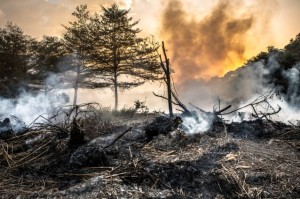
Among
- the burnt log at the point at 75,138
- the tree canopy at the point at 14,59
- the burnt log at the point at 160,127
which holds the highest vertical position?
the tree canopy at the point at 14,59

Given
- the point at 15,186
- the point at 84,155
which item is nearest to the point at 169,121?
the point at 84,155

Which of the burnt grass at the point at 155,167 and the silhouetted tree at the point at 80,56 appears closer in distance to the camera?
the burnt grass at the point at 155,167

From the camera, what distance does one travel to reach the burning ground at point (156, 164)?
4079 millimetres

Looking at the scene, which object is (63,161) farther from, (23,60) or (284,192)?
(23,60)

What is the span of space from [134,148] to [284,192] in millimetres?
2751

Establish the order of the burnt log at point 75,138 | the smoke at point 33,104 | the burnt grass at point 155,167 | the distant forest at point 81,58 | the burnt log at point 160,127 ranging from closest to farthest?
the burnt grass at point 155,167
the burnt log at point 75,138
the burnt log at point 160,127
the smoke at point 33,104
the distant forest at point 81,58

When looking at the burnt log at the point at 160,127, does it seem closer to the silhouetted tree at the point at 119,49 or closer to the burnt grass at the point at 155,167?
the burnt grass at the point at 155,167

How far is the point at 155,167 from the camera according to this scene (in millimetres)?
4617

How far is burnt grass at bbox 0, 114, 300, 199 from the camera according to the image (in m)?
4.06

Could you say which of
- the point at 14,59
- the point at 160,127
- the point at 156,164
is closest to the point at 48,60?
the point at 14,59

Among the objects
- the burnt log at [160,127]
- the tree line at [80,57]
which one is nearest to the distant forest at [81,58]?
the tree line at [80,57]

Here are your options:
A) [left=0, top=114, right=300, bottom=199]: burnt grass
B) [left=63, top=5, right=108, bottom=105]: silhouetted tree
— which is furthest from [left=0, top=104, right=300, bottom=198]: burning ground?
[left=63, top=5, right=108, bottom=105]: silhouetted tree

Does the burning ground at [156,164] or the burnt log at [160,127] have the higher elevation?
the burnt log at [160,127]

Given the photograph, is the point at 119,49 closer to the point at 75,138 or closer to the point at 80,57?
the point at 80,57
